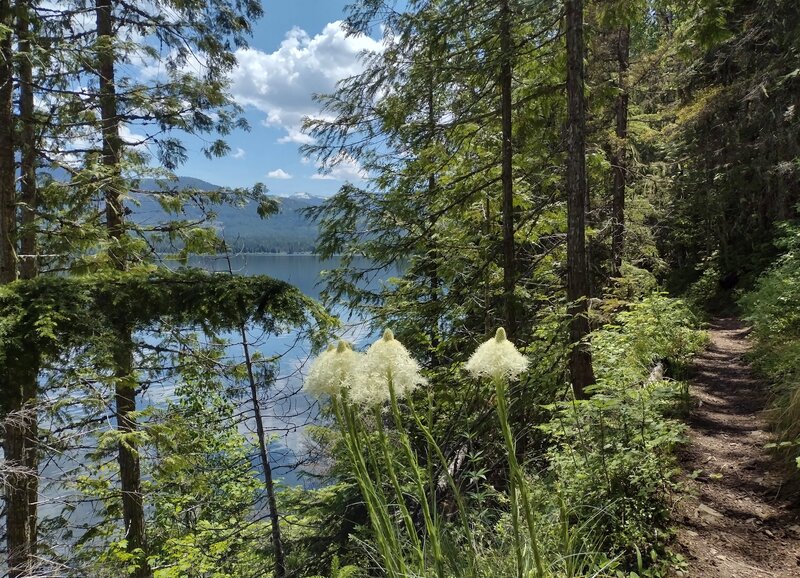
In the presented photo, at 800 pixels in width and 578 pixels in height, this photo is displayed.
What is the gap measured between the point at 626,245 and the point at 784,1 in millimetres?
5494

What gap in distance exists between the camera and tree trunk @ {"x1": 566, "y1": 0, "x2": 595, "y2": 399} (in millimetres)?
5062

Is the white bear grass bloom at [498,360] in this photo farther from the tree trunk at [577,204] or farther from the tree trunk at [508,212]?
the tree trunk at [508,212]

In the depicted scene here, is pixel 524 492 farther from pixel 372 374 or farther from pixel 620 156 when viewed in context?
pixel 620 156

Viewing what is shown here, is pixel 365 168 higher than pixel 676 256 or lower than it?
higher

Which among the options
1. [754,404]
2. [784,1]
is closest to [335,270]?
[754,404]

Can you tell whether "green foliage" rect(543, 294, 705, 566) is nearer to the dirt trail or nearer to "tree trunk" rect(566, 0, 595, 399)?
the dirt trail

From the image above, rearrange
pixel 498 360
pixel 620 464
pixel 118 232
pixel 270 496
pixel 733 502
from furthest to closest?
pixel 118 232 < pixel 270 496 < pixel 733 502 < pixel 620 464 < pixel 498 360

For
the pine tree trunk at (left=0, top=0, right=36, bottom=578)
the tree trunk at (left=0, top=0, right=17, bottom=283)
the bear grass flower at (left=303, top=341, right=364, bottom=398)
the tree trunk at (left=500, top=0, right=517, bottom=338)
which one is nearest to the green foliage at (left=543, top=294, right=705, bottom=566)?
the bear grass flower at (left=303, top=341, right=364, bottom=398)

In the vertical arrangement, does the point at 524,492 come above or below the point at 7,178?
below

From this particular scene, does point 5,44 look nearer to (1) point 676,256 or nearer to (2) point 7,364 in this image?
(2) point 7,364

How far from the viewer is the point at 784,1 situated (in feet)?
30.4

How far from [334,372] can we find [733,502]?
363cm

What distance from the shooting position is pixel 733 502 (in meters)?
3.64

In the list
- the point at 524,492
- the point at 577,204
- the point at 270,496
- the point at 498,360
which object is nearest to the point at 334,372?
the point at 498,360
